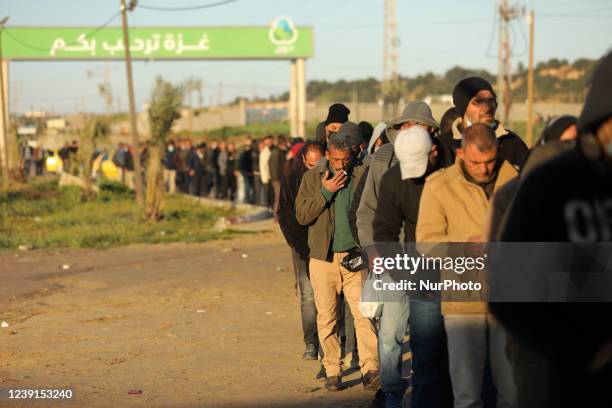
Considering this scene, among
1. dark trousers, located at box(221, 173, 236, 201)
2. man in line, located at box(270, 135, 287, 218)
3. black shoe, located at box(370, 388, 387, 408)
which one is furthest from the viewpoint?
dark trousers, located at box(221, 173, 236, 201)

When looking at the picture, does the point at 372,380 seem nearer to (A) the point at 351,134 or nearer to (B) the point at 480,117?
(A) the point at 351,134

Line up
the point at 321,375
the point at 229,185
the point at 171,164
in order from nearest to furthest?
the point at 321,375, the point at 229,185, the point at 171,164

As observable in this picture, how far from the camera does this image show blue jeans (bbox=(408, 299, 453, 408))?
6160 millimetres

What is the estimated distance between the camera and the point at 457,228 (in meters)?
5.83

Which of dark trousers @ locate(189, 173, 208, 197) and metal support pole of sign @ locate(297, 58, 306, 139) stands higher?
metal support pole of sign @ locate(297, 58, 306, 139)

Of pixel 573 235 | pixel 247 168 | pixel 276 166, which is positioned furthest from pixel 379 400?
pixel 247 168

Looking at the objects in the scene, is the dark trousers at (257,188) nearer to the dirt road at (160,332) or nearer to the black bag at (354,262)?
the dirt road at (160,332)

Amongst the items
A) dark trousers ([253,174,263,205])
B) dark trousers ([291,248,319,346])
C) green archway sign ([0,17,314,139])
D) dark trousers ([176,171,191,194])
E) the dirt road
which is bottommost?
dark trousers ([176,171,191,194])

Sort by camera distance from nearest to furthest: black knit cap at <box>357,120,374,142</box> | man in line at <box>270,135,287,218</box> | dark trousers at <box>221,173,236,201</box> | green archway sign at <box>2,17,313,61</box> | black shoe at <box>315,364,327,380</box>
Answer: black shoe at <box>315,364,327,380</box> → black knit cap at <box>357,120,374,142</box> → man in line at <box>270,135,287,218</box> → dark trousers at <box>221,173,236,201</box> → green archway sign at <box>2,17,313,61</box>

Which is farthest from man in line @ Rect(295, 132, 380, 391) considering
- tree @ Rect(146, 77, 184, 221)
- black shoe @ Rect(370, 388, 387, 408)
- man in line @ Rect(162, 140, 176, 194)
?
man in line @ Rect(162, 140, 176, 194)

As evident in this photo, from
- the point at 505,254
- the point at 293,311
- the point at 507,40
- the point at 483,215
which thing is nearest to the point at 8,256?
the point at 293,311

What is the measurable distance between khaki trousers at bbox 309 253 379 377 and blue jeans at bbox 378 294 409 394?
36.7 inches

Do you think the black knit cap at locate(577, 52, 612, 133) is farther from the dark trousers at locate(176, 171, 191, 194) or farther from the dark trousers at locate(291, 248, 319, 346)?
the dark trousers at locate(176, 171, 191, 194)

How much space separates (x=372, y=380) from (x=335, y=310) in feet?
2.24
